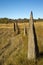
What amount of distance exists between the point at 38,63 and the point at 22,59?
135 inches

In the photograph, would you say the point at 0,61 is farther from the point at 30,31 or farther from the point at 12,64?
→ the point at 30,31

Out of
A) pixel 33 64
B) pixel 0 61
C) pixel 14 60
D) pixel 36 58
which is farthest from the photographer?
pixel 0 61

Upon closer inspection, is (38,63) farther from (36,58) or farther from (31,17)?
(31,17)

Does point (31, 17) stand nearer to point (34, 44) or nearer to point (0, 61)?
point (34, 44)

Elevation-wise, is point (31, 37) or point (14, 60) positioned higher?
point (31, 37)

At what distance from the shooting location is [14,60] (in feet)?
101

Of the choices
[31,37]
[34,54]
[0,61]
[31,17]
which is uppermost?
[31,17]

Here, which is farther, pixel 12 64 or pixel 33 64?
A: pixel 12 64

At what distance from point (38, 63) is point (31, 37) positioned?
372 centimetres

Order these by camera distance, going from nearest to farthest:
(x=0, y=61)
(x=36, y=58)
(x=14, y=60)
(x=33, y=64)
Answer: (x=33, y=64)
(x=36, y=58)
(x=14, y=60)
(x=0, y=61)

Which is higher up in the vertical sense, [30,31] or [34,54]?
[30,31]

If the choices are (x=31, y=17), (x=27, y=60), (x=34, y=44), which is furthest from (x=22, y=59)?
(x=31, y=17)

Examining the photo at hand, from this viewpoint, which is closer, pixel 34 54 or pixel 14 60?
pixel 34 54

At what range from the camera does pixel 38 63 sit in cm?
2752
